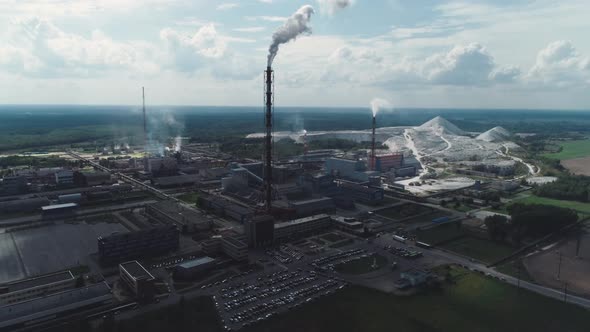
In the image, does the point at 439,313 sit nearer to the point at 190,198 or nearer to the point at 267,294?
the point at 267,294

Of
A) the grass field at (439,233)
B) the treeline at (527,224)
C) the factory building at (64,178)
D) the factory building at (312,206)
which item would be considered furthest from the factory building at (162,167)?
the treeline at (527,224)

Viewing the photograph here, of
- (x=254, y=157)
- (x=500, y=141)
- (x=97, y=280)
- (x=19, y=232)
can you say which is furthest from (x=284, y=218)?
(x=500, y=141)

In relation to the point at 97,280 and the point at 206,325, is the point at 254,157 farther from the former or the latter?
the point at 206,325

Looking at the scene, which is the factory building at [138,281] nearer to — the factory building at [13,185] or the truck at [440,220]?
the truck at [440,220]

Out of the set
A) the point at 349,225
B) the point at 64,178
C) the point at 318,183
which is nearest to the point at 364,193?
the point at 318,183

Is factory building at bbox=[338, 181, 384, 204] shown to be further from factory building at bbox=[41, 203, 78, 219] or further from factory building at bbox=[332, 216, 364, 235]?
factory building at bbox=[41, 203, 78, 219]
